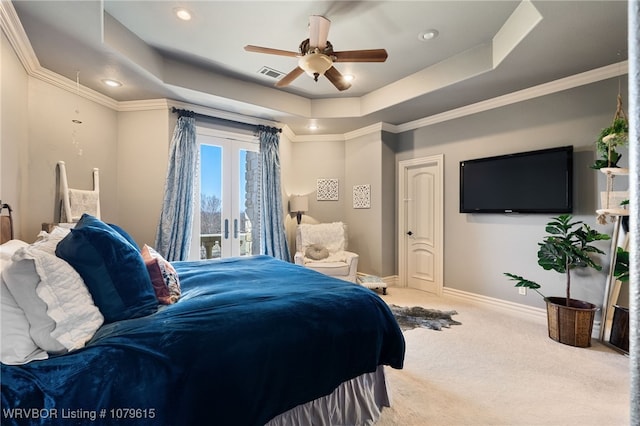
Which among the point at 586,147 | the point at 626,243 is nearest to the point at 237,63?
the point at 586,147

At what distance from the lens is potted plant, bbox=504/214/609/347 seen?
2.72m

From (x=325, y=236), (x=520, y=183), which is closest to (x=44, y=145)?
(x=325, y=236)

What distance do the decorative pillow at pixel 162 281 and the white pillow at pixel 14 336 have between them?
1.81 feet

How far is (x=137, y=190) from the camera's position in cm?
389

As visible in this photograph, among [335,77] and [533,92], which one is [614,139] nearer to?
[533,92]

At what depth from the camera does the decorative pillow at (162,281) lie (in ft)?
5.54

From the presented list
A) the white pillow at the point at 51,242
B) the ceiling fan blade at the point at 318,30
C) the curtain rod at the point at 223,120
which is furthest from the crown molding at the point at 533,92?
the white pillow at the point at 51,242

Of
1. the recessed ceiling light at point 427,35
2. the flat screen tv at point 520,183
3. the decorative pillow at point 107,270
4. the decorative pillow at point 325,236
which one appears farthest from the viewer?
the decorative pillow at point 325,236

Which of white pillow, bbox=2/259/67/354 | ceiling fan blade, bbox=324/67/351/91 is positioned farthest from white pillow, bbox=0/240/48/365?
ceiling fan blade, bbox=324/67/351/91

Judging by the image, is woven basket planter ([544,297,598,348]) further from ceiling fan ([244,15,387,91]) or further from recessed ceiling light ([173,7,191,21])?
recessed ceiling light ([173,7,191,21])

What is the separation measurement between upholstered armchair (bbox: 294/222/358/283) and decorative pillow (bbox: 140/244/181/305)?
101 inches

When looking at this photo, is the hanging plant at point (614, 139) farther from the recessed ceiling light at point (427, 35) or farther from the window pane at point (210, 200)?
the window pane at point (210, 200)

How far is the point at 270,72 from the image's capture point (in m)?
3.68

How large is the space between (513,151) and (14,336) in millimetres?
4472
